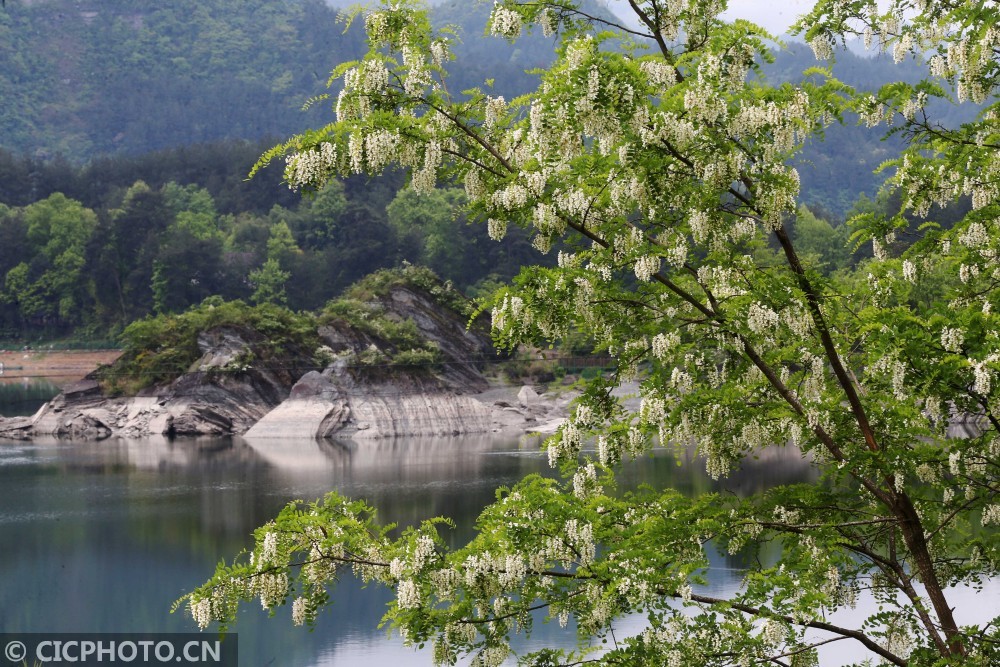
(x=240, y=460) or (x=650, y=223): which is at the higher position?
(x=650, y=223)

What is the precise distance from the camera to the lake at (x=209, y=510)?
20.3 metres

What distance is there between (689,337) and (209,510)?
24.6 metres

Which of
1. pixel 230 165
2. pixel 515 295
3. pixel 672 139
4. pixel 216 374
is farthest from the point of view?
pixel 230 165

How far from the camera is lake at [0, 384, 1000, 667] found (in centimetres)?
2027

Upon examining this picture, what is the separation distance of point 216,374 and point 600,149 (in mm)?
49214

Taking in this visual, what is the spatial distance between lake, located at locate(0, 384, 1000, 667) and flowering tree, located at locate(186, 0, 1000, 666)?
22.1 feet

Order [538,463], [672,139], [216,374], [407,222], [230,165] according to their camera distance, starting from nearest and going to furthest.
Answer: [672,139], [538,463], [216,374], [407,222], [230,165]

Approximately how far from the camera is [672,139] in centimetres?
731

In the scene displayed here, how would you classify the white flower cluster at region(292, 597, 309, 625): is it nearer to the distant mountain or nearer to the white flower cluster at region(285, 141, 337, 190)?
the white flower cluster at region(285, 141, 337, 190)

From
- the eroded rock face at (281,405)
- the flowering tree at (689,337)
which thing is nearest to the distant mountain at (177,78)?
the eroded rock face at (281,405)

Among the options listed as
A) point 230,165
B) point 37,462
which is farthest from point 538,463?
point 230,165

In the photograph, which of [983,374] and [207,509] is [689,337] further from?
[207,509]

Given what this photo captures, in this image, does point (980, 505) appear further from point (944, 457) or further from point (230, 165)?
point (230, 165)

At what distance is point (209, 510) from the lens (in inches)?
1226
